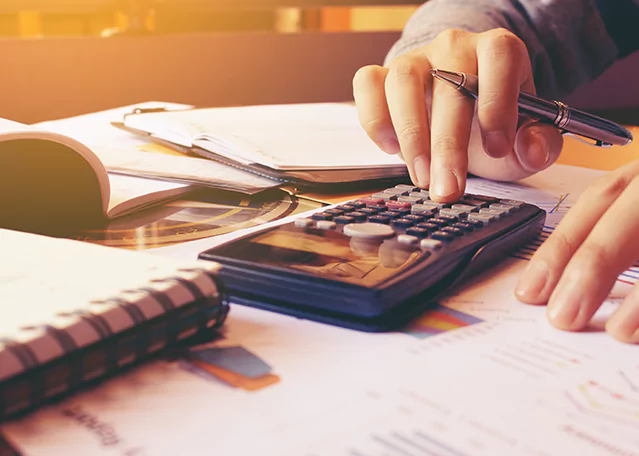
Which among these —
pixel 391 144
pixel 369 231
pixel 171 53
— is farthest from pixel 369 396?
pixel 171 53

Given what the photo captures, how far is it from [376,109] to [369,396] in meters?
0.38

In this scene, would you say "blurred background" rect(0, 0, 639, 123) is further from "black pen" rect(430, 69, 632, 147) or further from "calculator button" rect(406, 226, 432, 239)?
"calculator button" rect(406, 226, 432, 239)

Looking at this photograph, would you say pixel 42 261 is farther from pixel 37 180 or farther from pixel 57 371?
pixel 37 180

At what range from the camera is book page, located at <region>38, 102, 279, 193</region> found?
1.87 ft

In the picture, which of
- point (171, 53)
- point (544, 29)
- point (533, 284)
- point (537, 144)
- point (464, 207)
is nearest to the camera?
point (533, 284)

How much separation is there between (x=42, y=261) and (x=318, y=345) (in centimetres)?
13

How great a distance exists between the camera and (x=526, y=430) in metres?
0.23

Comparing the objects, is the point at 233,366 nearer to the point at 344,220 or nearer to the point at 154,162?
the point at 344,220

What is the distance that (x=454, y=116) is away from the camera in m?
0.53

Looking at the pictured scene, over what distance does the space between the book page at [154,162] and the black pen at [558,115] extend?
0.58 feet

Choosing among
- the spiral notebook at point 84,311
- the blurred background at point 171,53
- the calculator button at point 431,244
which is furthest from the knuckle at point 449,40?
the blurred background at point 171,53

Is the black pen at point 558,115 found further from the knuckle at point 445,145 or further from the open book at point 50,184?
the open book at point 50,184

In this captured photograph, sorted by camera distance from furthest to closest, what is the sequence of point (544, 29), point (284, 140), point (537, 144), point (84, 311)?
point (544, 29) < point (284, 140) < point (537, 144) < point (84, 311)

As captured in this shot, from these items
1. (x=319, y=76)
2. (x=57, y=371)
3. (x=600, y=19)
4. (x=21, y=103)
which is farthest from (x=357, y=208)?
(x=319, y=76)
